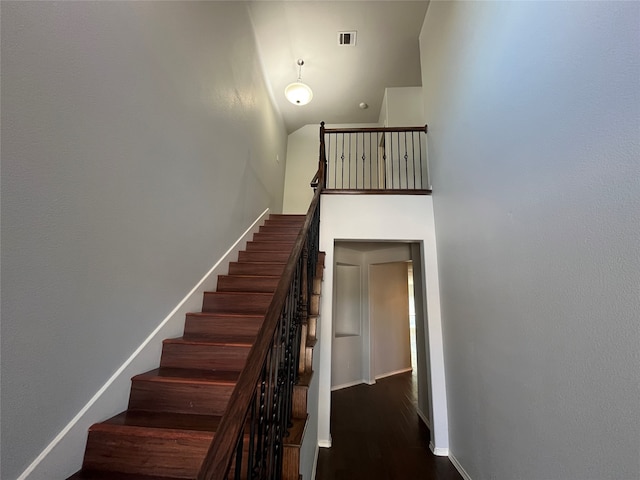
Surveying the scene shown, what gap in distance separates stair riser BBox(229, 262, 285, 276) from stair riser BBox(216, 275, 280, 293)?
9.5 inches

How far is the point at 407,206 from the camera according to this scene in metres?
3.40

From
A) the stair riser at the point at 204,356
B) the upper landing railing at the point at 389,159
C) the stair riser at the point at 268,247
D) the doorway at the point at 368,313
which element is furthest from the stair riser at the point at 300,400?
the doorway at the point at 368,313

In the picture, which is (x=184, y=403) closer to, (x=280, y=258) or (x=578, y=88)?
(x=280, y=258)

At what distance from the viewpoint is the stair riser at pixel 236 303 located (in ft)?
Answer: 8.19

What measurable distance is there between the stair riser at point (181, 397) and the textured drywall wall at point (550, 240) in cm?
168

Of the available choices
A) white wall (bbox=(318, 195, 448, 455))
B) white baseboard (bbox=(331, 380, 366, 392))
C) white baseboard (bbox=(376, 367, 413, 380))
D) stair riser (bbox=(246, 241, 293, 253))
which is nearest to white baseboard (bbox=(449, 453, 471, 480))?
white wall (bbox=(318, 195, 448, 455))

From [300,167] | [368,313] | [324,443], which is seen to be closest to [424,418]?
[324,443]

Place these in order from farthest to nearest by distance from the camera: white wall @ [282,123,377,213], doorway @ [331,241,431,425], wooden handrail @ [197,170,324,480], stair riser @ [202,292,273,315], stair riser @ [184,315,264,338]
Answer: white wall @ [282,123,377,213] → doorway @ [331,241,431,425] → stair riser @ [202,292,273,315] → stair riser @ [184,315,264,338] → wooden handrail @ [197,170,324,480]

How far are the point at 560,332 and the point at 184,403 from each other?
2.02 m

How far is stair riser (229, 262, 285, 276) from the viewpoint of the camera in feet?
10.0

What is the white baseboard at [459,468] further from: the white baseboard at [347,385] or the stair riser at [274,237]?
the stair riser at [274,237]

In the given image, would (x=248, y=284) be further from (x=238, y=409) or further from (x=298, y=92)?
(x=298, y=92)

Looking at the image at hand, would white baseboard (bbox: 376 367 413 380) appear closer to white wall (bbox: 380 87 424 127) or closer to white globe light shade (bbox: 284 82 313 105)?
white wall (bbox: 380 87 424 127)

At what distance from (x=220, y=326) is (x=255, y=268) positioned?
3.08 ft
